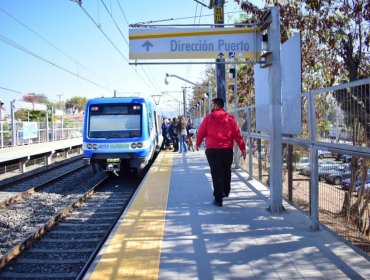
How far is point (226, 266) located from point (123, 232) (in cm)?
199

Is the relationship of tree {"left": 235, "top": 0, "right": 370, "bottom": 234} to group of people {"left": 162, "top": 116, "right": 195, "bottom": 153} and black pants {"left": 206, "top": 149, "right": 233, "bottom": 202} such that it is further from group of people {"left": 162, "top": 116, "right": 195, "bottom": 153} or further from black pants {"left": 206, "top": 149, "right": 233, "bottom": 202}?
group of people {"left": 162, "top": 116, "right": 195, "bottom": 153}

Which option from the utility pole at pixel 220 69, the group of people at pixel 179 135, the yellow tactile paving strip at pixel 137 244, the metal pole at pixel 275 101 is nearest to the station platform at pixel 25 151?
the group of people at pixel 179 135

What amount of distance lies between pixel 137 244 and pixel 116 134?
812 cm

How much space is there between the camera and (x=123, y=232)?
6.20 metres

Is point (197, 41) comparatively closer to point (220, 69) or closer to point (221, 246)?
point (221, 246)

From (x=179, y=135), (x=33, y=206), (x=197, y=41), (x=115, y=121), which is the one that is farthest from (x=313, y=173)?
(x=179, y=135)

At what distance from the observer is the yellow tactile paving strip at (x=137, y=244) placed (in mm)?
4613

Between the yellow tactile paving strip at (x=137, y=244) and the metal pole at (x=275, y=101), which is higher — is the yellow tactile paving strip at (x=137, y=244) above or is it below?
below

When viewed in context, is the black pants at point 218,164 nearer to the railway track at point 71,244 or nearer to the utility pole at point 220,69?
the railway track at point 71,244

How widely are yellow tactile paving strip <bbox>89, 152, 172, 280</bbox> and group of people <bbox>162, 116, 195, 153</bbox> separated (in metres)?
11.5

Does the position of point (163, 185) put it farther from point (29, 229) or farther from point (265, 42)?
point (265, 42)

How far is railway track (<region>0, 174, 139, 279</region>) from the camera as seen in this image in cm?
582

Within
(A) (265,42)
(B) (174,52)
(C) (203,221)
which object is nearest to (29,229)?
(C) (203,221)

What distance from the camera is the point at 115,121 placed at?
13633 millimetres
